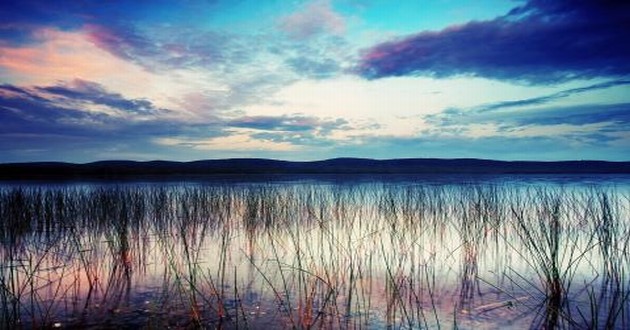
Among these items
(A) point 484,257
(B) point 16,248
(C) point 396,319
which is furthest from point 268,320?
(B) point 16,248

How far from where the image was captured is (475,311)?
193 inches

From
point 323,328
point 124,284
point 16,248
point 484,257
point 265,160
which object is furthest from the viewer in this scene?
point 265,160

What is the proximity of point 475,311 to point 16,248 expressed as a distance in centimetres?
758

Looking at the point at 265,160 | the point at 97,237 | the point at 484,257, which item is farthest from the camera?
the point at 265,160

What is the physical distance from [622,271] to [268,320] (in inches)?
192

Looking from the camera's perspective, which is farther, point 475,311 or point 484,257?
point 484,257

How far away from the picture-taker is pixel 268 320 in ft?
15.3

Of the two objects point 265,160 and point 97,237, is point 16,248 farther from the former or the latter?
point 265,160

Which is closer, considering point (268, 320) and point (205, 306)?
point (268, 320)

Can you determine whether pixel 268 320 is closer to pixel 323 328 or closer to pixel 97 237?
pixel 323 328

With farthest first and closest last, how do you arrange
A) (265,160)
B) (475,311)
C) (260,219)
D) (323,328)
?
(265,160) → (260,219) → (475,311) → (323,328)

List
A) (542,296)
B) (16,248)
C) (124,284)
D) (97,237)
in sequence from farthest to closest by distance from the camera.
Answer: (97,237) < (16,248) < (124,284) < (542,296)

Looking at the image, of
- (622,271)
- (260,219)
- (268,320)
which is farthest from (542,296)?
(260,219)

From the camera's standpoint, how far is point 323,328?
4.40 m
